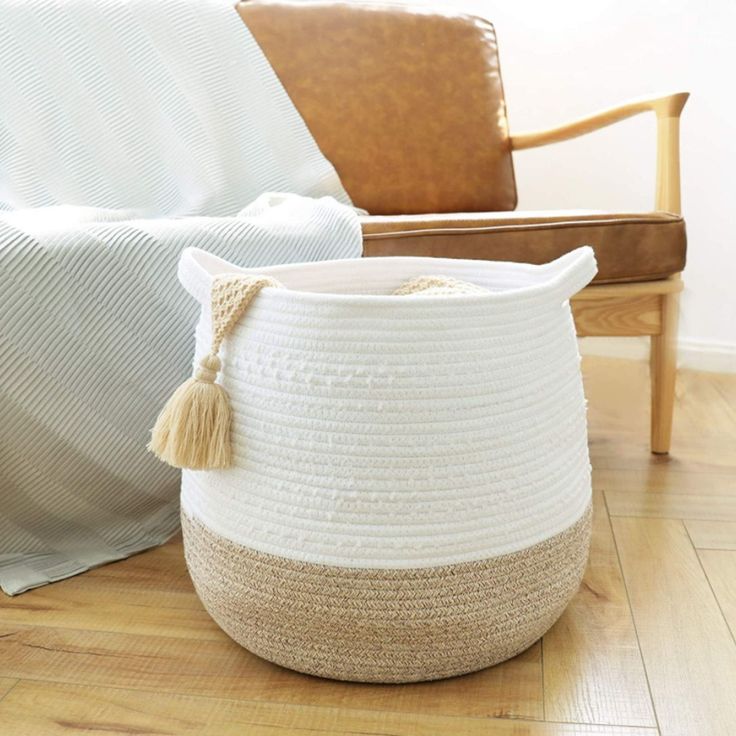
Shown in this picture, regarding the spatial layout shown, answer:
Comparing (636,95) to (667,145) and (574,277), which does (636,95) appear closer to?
(667,145)

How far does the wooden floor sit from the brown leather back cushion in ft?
2.77

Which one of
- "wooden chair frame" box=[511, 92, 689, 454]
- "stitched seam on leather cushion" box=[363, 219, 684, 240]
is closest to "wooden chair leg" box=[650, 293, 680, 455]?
"wooden chair frame" box=[511, 92, 689, 454]

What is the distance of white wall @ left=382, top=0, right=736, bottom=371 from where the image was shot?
7.13ft

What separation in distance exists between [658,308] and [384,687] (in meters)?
0.87

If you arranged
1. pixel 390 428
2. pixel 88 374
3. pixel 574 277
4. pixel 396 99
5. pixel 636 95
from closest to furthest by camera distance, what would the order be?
pixel 390 428 < pixel 574 277 < pixel 88 374 < pixel 396 99 < pixel 636 95

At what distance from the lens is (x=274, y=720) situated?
82cm

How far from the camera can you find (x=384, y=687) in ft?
2.86

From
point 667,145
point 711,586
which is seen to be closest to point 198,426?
point 711,586

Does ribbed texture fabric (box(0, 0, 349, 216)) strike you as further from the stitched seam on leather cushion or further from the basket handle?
the basket handle

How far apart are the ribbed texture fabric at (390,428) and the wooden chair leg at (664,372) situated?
0.70 m

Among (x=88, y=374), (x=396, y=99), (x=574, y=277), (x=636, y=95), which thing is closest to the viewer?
(x=574, y=277)

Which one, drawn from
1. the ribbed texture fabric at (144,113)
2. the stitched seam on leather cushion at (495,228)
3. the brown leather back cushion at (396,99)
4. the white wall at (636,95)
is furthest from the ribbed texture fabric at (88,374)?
the white wall at (636,95)

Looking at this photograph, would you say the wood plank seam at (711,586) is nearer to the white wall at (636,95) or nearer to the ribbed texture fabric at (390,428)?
the ribbed texture fabric at (390,428)

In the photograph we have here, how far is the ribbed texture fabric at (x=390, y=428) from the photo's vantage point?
32.0 inches
